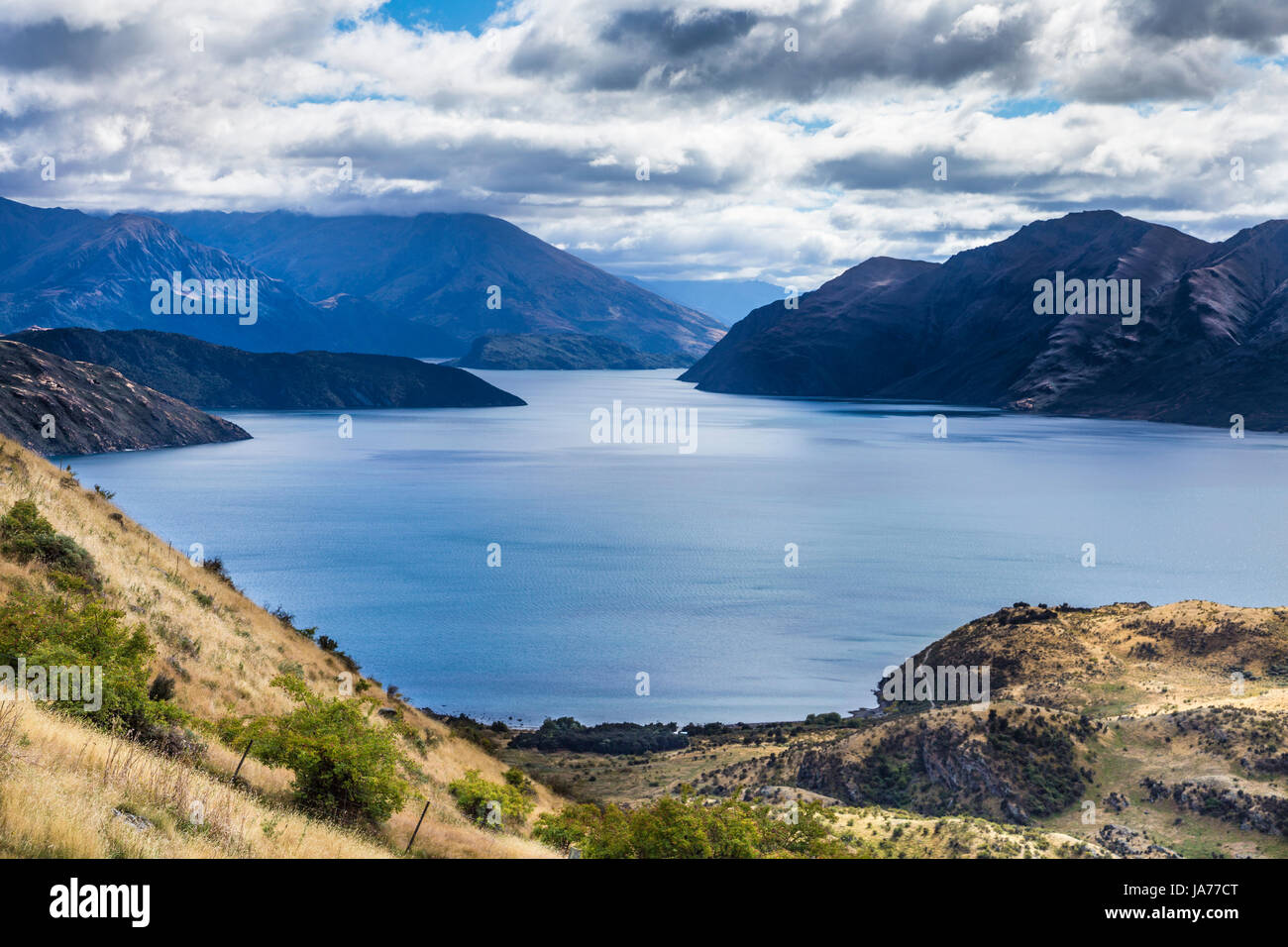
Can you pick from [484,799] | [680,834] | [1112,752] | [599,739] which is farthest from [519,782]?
[1112,752]

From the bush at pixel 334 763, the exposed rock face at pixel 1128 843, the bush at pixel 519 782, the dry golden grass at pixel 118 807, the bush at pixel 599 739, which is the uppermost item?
the dry golden grass at pixel 118 807

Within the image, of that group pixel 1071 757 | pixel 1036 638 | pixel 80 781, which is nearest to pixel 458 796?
pixel 80 781

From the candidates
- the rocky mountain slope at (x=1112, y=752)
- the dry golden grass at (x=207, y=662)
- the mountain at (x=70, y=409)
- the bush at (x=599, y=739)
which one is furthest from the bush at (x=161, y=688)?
the mountain at (x=70, y=409)

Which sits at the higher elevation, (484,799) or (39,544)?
(39,544)

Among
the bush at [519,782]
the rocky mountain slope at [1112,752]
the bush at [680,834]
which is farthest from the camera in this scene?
the rocky mountain slope at [1112,752]

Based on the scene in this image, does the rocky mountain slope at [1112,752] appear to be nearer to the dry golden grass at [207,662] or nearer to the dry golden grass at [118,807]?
the dry golden grass at [207,662]

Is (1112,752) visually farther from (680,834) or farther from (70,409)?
(70,409)
